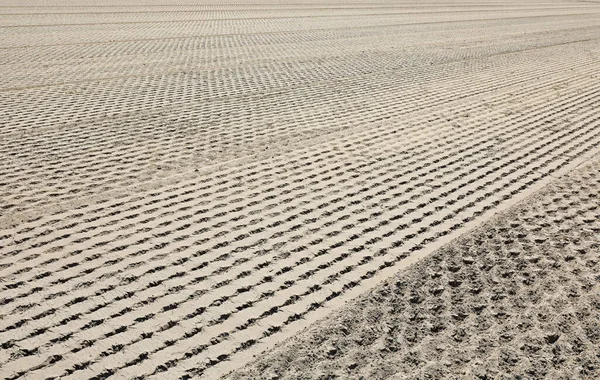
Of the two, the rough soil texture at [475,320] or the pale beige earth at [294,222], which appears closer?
the rough soil texture at [475,320]

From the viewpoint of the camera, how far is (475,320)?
3027 mm

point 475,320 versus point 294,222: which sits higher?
point 294,222

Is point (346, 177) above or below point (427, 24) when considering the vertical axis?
below

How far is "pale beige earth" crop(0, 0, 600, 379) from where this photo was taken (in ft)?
9.22

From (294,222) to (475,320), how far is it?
1.54m

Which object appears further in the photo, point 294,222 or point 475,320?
point 294,222

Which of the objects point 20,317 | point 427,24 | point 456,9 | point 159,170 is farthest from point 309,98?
point 456,9

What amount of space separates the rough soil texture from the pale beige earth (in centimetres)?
1

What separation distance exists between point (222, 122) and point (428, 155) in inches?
96.5

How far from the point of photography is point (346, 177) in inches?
194

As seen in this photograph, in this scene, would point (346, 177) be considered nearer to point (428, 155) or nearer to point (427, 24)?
point (428, 155)

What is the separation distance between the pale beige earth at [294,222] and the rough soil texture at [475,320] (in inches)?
0.5

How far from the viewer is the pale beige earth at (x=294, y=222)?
2.81 meters

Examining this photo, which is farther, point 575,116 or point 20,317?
point 575,116
